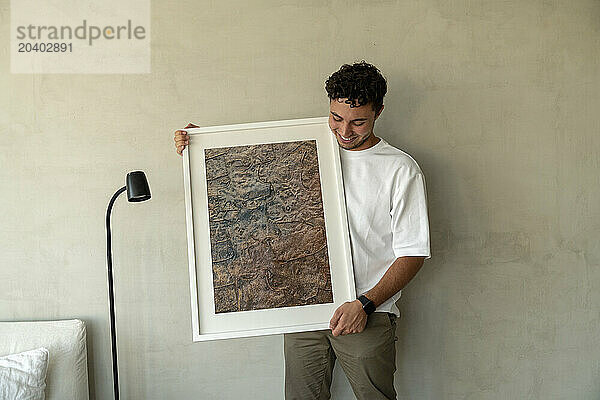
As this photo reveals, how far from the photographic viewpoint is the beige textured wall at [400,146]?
2383mm

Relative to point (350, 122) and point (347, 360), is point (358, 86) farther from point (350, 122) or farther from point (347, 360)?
point (347, 360)

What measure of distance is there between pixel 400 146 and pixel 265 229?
0.69 meters

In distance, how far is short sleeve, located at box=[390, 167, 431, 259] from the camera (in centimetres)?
207

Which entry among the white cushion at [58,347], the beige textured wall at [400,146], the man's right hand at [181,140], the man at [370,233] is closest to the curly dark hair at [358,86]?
the man at [370,233]

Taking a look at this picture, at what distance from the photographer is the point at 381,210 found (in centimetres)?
213

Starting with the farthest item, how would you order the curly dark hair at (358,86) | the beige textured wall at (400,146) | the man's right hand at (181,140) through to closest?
the beige textured wall at (400,146), the man's right hand at (181,140), the curly dark hair at (358,86)

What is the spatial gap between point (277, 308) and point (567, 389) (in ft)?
4.27

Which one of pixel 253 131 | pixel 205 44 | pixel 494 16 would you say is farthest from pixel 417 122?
pixel 205 44

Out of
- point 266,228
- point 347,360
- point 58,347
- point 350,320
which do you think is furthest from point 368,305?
point 58,347

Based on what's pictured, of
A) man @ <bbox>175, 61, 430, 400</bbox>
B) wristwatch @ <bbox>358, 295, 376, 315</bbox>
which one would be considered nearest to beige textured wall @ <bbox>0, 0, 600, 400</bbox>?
man @ <bbox>175, 61, 430, 400</bbox>

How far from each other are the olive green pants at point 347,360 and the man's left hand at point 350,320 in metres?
0.06

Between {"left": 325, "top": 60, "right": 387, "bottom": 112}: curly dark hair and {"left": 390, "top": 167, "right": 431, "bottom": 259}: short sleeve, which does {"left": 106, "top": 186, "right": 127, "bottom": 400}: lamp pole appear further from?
{"left": 390, "top": 167, "right": 431, "bottom": 259}: short sleeve

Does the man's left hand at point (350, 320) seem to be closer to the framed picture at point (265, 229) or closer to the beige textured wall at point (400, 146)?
the framed picture at point (265, 229)

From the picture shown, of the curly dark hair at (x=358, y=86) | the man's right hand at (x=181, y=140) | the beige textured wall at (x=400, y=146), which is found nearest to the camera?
the curly dark hair at (x=358, y=86)
